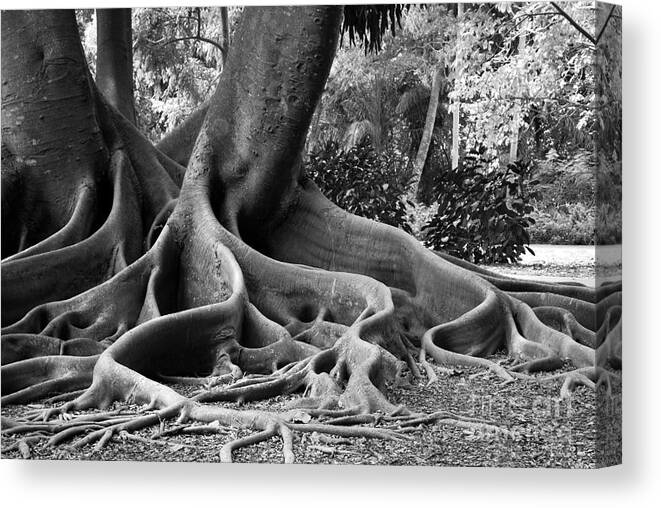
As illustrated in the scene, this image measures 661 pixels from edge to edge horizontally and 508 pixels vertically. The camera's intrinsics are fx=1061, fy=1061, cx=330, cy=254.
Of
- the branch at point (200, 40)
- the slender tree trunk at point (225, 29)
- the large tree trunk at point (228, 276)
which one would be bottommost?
the large tree trunk at point (228, 276)

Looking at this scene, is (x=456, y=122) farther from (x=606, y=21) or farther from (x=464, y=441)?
(x=464, y=441)

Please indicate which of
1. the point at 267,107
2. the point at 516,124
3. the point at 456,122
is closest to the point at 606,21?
the point at 516,124

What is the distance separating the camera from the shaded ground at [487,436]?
489cm

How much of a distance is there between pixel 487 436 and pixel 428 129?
1511 mm

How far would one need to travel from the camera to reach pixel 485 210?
5.21 m

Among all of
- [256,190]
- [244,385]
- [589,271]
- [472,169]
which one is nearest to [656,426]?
[589,271]

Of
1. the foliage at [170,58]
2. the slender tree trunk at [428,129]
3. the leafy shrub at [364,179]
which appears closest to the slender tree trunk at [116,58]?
the foliage at [170,58]

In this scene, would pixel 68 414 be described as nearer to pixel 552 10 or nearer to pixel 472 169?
pixel 472 169

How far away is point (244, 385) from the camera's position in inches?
211

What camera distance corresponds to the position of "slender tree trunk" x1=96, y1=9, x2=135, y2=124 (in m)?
5.62

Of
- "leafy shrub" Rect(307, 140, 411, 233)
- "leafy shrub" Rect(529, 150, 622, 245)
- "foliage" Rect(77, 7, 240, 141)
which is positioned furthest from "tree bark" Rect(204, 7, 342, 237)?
"leafy shrub" Rect(529, 150, 622, 245)

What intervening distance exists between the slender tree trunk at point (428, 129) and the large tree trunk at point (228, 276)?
340mm

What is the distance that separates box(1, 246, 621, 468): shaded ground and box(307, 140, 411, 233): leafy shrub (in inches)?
27.0

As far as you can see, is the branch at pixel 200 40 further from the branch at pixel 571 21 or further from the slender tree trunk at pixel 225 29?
the branch at pixel 571 21
